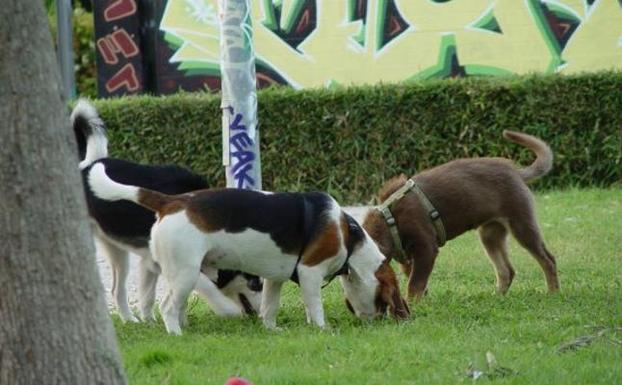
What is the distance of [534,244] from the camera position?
927 centimetres

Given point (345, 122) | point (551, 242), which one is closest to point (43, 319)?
point (551, 242)

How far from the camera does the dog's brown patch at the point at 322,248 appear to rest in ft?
25.8

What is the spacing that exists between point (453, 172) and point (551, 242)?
2.64m

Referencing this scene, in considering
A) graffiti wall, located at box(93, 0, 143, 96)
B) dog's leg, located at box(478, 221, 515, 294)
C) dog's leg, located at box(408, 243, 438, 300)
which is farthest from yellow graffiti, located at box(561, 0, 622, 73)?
dog's leg, located at box(408, 243, 438, 300)

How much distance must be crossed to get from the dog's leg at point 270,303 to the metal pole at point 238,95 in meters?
1.85

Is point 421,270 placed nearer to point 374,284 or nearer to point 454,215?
point 454,215

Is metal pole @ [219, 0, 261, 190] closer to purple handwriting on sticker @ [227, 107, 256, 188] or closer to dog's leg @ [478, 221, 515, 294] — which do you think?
purple handwriting on sticker @ [227, 107, 256, 188]

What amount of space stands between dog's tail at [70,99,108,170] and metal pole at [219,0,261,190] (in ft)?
4.34

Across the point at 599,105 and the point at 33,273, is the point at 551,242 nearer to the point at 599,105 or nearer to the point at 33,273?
the point at 599,105

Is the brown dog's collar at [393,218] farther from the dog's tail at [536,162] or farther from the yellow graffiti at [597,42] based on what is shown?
the yellow graffiti at [597,42]

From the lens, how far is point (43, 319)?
4.76 meters

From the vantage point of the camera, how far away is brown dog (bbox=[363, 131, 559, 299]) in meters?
9.03

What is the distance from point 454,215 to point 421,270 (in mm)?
507

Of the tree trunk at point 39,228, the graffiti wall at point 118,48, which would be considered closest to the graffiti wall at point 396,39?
the graffiti wall at point 118,48
